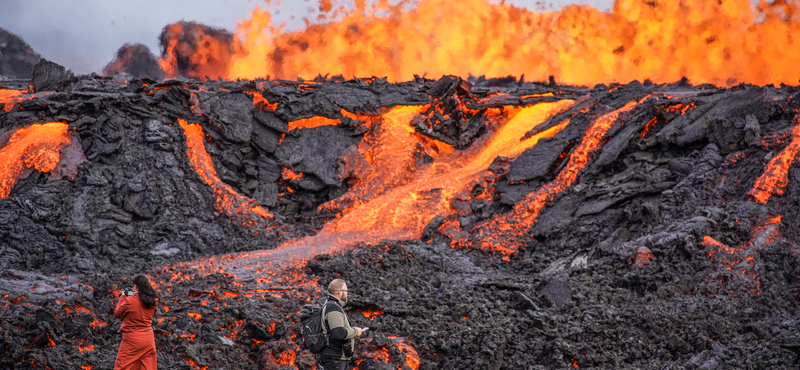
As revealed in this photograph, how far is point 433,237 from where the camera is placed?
1296cm

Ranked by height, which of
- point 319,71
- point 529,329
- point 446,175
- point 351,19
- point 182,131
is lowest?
point 529,329

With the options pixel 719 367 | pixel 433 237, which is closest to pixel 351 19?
pixel 433 237

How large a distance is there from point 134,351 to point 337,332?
228 centimetres

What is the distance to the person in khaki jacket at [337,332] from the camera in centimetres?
480

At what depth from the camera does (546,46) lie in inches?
1012

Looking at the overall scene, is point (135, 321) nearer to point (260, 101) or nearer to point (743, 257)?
point (743, 257)

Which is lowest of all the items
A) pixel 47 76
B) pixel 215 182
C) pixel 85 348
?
pixel 85 348

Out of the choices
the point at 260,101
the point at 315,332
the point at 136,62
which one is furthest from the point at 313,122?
the point at 136,62

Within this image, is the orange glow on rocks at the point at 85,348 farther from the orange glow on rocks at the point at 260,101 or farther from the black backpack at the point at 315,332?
the orange glow on rocks at the point at 260,101

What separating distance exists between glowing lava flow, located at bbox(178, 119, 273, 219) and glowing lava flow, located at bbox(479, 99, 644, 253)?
21.4 feet

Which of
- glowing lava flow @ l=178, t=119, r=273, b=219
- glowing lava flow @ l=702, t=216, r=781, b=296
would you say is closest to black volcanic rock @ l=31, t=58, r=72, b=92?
glowing lava flow @ l=178, t=119, r=273, b=219

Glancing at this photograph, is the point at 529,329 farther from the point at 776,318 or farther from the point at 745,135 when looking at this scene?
the point at 745,135

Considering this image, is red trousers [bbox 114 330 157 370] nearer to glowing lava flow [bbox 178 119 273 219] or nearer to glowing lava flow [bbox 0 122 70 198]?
glowing lava flow [bbox 178 119 273 219]

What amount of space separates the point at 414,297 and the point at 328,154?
332 inches
